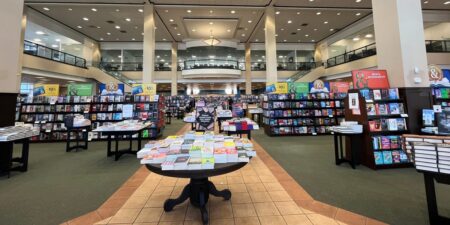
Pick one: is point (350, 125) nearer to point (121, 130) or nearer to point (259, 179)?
point (259, 179)

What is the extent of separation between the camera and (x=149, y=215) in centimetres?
212

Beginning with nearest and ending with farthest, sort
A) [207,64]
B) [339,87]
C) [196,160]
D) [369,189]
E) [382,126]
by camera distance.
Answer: [196,160] → [369,189] → [382,126] → [339,87] → [207,64]

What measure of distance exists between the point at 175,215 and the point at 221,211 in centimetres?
54

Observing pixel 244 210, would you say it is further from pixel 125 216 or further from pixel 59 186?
pixel 59 186

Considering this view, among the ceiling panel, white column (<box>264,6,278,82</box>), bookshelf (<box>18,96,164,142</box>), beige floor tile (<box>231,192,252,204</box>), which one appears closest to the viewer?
beige floor tile (<box>231,192,252,204</box>)

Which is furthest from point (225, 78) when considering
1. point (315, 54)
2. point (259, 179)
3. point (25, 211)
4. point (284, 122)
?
point (25, 211)

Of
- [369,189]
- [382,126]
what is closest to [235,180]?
[369,189]

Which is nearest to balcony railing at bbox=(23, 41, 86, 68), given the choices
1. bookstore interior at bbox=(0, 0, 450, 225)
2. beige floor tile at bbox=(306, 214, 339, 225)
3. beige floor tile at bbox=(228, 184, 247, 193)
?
bookstore interior at bbox=(0, 0, 450, 225)

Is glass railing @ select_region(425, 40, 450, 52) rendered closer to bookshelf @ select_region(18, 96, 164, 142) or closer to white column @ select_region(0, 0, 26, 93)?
bookshelf @ select_region(18, 96, 164, 142)

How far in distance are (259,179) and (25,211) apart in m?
3.23

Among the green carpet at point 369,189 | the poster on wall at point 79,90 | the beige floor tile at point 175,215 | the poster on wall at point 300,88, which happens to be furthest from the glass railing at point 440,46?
the poster on wall at point 79,90

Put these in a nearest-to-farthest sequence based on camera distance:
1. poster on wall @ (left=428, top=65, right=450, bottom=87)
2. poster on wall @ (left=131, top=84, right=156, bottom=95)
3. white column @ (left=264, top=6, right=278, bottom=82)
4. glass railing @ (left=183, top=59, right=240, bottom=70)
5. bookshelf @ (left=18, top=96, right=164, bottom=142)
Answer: poster on wall @ (left=428, top=65, right=450, bottom=87) < bookshelf @ (left=18, top=96, right=164, bottom=142) < poster on wall @ (left=131, top=84, right=156, bottom=95) < white column @ (left=264, top=6, right=278, bottom=82) < glass railing @ (left=183, top=59, right=240, bottom=70)

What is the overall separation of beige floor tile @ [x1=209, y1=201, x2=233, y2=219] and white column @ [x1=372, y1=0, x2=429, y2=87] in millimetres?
4240

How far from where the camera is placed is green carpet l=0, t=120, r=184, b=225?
7.18 ft
